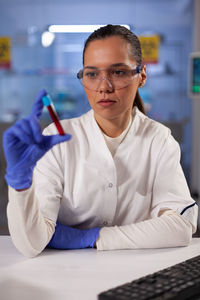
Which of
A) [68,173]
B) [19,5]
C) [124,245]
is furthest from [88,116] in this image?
[19,5]

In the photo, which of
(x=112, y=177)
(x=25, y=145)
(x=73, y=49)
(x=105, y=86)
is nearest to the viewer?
(x=25, y=145)

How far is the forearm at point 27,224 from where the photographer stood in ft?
4.12

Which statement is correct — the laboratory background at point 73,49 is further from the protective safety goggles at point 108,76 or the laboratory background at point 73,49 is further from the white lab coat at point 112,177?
the protective safety goggles at point 108,76

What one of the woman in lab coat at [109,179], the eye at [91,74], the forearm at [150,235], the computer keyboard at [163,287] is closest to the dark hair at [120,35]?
the woman in lab coat at [109,179]

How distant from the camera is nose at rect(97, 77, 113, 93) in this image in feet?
4.67

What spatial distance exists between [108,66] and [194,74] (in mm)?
2883

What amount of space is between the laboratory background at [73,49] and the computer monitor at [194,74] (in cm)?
220

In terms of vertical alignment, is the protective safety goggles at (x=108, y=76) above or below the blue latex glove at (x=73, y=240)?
above

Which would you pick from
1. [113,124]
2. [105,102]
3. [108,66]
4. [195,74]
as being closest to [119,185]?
[113,124]

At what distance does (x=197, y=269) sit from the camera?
1.06 m

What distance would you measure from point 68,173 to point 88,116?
9.2 inches

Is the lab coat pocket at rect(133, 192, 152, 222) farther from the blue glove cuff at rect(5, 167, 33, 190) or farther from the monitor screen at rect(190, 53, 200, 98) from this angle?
the monitor screen at rect(190, 53, 200, 98)

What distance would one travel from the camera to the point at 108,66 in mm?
1448

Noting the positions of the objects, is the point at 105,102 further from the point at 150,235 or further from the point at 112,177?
the point at 150,235
